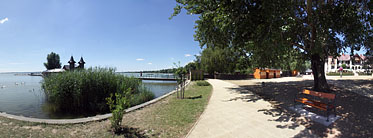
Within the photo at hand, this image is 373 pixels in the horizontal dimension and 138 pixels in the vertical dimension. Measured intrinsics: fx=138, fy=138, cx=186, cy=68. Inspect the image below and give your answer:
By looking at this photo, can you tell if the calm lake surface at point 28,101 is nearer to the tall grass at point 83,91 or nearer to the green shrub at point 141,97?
the tall grass at point 83,91

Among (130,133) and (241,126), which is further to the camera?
(241,126)

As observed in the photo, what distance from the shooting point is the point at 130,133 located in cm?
366

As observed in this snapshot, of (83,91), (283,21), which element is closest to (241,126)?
(283,21)

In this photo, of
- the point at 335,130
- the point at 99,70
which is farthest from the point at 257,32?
the point at 99,70

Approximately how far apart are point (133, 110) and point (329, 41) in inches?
368

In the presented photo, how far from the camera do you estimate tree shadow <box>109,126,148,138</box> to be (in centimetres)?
353

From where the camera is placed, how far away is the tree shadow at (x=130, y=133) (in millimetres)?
3529

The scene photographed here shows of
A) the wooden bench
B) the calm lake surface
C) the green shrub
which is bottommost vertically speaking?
the calm lake surface

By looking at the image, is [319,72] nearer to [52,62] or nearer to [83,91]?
[83,91]

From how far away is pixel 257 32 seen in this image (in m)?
6.35

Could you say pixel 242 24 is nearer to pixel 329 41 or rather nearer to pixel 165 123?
pixel 329 41

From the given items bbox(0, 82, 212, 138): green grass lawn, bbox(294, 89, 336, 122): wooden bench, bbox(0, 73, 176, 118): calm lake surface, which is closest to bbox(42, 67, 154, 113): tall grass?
bbox(0, 73, 176, 118): calm lake surface

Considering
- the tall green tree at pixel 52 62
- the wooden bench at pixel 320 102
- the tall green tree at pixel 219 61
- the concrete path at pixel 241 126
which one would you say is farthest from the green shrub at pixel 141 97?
the tall green tree at pixel 52 62

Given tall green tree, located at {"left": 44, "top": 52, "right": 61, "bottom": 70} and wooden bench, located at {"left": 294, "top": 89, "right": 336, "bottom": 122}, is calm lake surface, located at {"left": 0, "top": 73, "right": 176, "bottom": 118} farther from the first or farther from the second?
tall green tree, located at {"left": 44, "top": 52, "right": 61, "bottom": 70}
